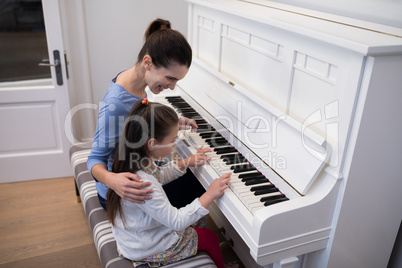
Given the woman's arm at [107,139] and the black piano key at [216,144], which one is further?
the black piano key at [216,144]

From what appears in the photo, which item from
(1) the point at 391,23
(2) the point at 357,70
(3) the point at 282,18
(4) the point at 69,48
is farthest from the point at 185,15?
(2) the point at 357,70

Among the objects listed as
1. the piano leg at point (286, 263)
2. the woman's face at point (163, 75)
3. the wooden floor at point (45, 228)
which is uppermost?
the woman's face at point (163, 75)

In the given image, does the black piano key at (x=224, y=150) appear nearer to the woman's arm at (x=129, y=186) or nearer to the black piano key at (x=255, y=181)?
the black piano key at (x=255, y=181)

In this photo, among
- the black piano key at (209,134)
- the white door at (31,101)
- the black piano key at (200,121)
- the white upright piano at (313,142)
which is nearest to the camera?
the white upright piano at (313,142)

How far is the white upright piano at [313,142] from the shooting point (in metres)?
1.19

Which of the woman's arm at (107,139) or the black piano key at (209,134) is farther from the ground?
the woman's arm at (107,139)

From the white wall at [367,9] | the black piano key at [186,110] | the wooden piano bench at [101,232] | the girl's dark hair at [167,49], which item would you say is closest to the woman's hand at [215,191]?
the wooden piano bench at [101,232]

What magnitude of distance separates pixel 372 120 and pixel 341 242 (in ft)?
1.62

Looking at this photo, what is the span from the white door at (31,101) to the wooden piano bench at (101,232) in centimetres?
81

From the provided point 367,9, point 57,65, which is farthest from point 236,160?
point 57,65

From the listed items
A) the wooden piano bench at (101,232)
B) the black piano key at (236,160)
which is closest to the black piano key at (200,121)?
the black piano key at (236,160)

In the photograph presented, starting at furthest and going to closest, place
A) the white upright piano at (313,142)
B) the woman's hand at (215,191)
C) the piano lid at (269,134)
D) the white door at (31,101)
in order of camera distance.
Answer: the white door at (31,101), the woman's hand at (215,191), the piano lid at (269,134), the white upright piano at (313,142)

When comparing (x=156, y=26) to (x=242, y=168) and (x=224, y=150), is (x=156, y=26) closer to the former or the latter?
(x=224, y=150)

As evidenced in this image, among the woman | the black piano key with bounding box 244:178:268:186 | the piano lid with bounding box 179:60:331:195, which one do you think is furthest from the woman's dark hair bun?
the black piano key with bounding box 244:178:268:186
